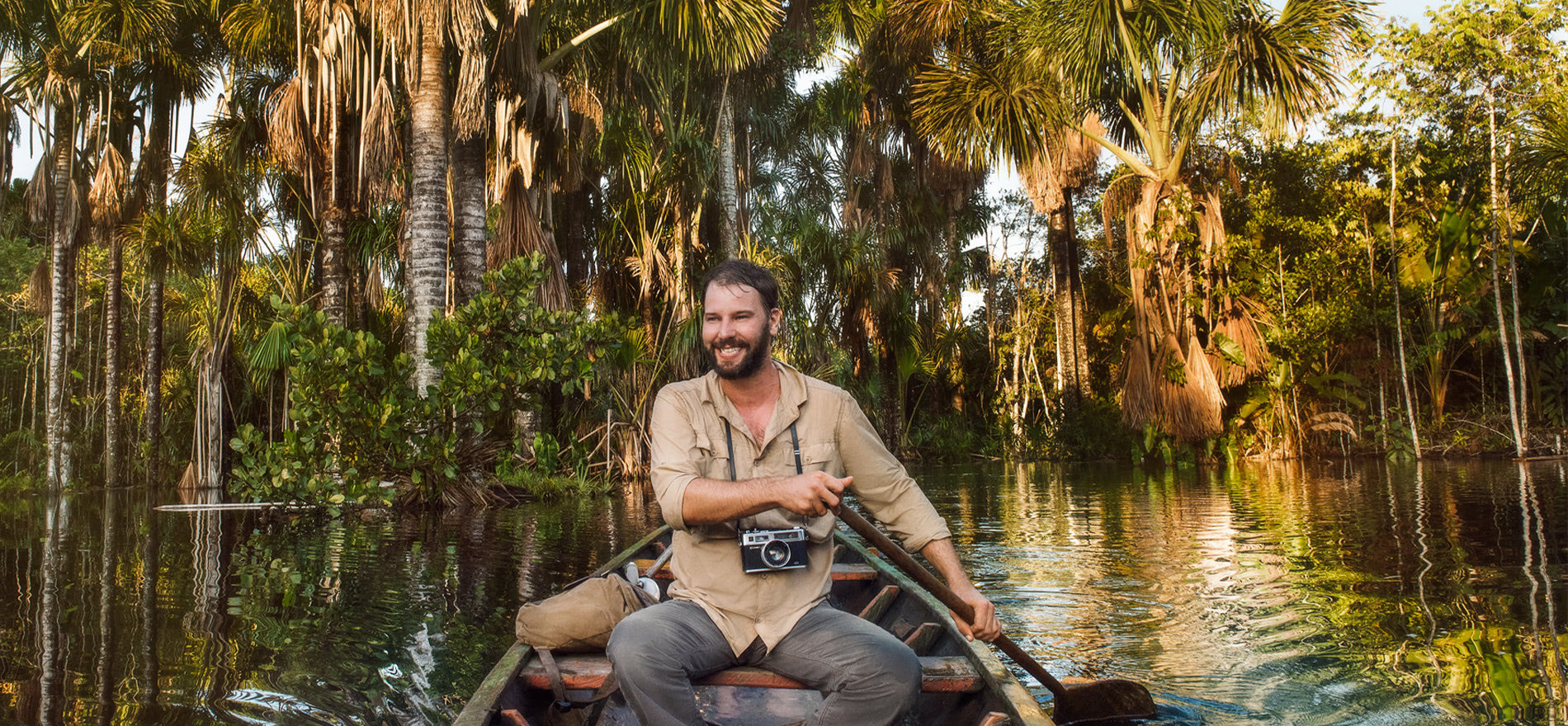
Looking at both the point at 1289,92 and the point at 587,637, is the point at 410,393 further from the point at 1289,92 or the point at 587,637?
the point at 1289,92

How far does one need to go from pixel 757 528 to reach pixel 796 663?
39 cm

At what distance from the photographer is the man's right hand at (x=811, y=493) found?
2.46 meters

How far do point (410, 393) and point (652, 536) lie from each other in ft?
17.8

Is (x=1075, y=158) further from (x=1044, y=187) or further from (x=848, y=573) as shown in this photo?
(x=848, y=573)

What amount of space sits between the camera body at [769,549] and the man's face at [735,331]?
42 cm

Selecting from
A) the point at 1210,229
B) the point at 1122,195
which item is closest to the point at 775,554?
the point at 1210,229

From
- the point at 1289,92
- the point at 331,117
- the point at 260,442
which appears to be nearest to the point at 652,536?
the point at 260,442

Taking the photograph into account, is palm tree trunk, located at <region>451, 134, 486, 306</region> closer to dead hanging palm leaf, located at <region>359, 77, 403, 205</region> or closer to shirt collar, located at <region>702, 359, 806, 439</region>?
dead hanging palm leaf, located at <region>359, 77, 403, 205</region>

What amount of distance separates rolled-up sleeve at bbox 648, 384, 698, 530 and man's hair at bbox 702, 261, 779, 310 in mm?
321

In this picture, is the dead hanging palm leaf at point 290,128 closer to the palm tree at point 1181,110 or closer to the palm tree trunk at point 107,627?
the palm tree trunk at point 107,627

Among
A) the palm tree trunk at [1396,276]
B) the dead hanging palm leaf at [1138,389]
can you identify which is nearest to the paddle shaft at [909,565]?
the dead hanging palm leaf at [1138,389]

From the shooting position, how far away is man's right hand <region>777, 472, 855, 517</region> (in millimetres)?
2459

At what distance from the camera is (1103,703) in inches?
142

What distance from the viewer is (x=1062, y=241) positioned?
73.5ft
